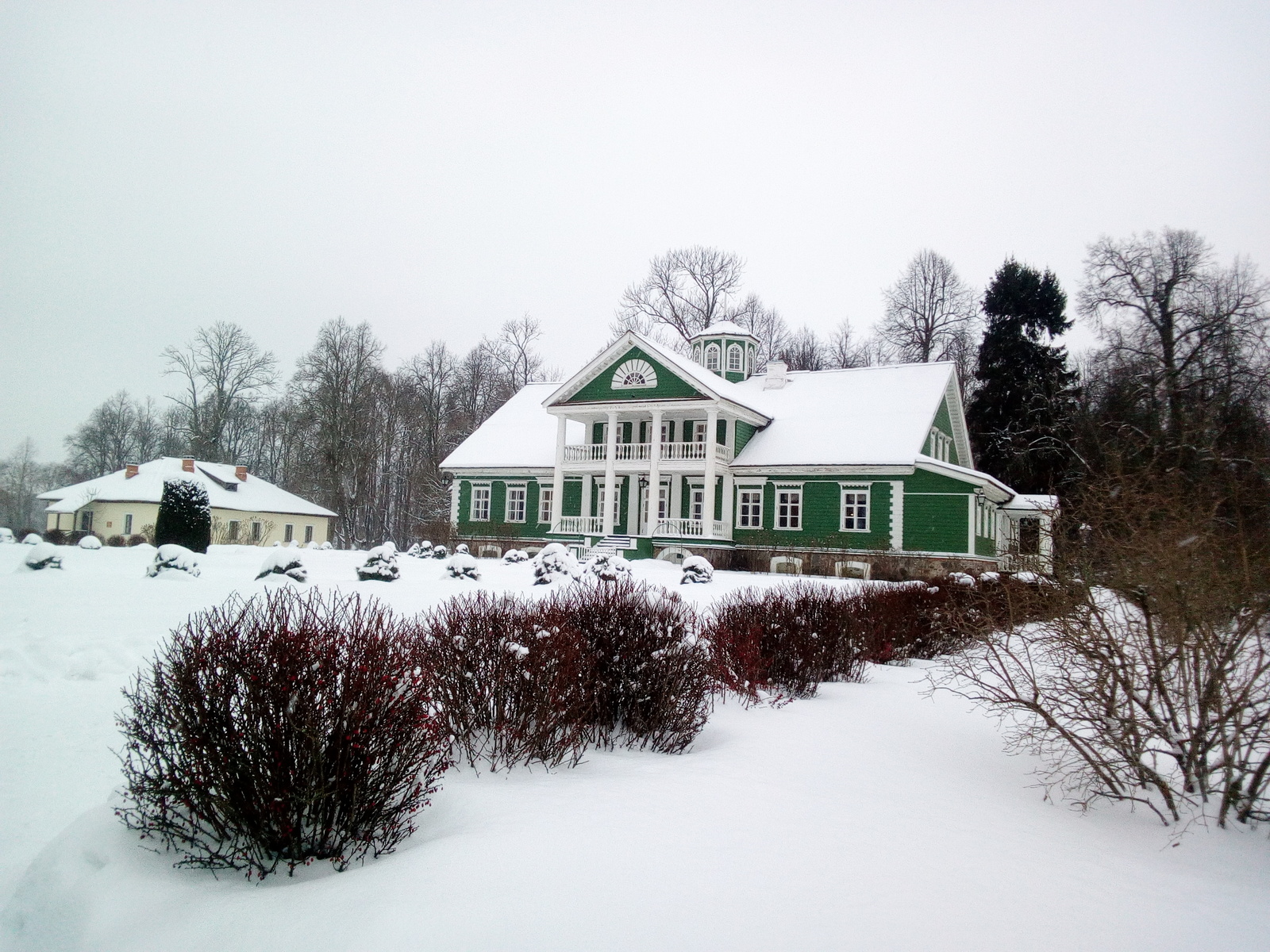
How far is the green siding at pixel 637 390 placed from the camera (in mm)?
31480

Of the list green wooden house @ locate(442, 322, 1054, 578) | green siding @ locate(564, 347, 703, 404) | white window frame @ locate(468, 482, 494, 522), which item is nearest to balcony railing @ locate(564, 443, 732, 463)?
green wooden house @ locate(442, 322, 1054, 578)

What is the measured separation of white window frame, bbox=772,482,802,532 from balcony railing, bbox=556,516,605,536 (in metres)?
6.64

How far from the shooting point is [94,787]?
608 cm

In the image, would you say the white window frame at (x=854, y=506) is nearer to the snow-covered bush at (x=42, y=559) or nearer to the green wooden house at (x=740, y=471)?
the green wooden house at (x=740, y=471)

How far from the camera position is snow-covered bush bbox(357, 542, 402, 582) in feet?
48.7

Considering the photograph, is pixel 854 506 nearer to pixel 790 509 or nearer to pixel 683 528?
pixel 790 509

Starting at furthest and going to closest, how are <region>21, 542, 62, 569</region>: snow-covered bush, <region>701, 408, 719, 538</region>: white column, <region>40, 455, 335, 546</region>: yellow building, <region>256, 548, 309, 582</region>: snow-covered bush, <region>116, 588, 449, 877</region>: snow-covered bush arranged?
<region>40, 455, 335, 546</region>: yellow building < <region>701, 408, 719, 538</region>: white column < <region>256, 548, 309, 582</region>: snow-covered bush < <region>21, 542, 62, 569</region>: snow-covered bush < <region>116, 588, 449, 877</region>: snow-covered bush

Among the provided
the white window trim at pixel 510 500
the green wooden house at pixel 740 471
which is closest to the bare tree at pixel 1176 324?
the green wooden house at pixel 740 471

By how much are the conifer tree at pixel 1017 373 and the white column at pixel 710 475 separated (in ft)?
58.3

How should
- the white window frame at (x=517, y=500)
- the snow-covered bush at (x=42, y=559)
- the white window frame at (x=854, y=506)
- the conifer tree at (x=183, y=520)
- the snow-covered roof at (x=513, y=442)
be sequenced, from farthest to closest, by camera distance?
the white window frame at (x=517, y=500) < the snow-covered roof at (x=513, y=442) < the white window frame at (x=854, y=506) < the conifer tree at (x=183, y=520) < the snow-covered bush at (x=42, y=559)

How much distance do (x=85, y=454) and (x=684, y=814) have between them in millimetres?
51765

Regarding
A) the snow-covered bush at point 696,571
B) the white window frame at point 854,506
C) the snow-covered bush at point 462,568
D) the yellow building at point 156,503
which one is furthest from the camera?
the yellow building at point 156,503

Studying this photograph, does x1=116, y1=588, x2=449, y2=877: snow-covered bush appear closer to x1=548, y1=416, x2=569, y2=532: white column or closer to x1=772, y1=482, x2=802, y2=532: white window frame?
x1=772, y1=482, x2=802, y2=532: white window frame

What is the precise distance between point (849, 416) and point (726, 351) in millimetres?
7348
